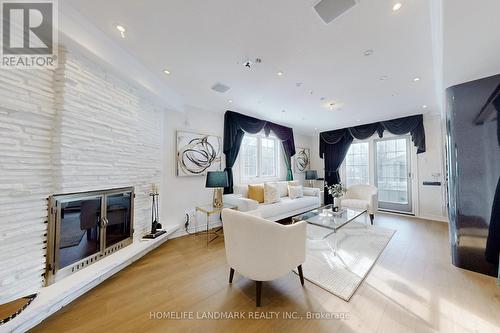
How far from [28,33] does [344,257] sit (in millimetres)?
4079

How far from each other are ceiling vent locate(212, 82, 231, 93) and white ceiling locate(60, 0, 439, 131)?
11 cm

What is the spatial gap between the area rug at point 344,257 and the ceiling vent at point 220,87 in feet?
9.21

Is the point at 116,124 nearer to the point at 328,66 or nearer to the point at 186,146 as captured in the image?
the point at 186,146

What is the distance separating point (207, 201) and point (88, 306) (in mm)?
2294

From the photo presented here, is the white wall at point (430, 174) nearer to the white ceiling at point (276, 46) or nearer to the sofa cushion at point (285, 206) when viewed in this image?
the white ceiling at point (276, 46)

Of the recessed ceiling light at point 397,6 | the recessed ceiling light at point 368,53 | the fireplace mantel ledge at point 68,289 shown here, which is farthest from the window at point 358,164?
the fireplace mantel ledge at point 68,289

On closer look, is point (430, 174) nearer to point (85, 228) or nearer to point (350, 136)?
point (350, 136)

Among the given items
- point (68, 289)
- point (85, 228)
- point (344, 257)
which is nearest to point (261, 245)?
point (344, 257)

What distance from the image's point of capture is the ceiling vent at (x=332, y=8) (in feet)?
4.61

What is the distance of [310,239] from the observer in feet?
10.0

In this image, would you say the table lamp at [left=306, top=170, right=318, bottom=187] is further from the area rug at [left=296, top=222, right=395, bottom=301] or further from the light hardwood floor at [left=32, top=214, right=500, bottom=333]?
the light hardwood floor at [left=32, top=214, right=500, bottom=333]

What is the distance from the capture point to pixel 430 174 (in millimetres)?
4289

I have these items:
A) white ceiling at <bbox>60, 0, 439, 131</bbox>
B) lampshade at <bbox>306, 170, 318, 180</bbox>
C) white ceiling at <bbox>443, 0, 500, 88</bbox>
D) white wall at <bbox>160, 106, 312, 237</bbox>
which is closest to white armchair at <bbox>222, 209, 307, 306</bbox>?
white ceiling at <bbox>60, 0, 439, 131</bbox>

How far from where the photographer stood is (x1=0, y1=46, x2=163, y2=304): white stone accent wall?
139cm
